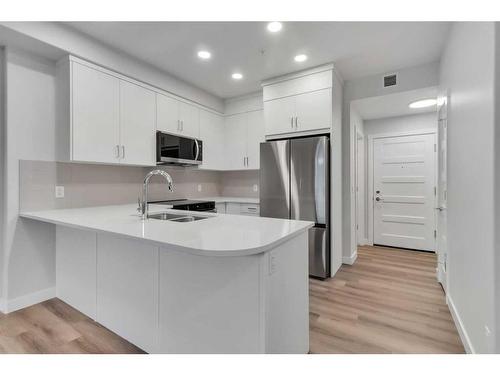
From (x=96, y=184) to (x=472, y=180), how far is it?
3.42 m

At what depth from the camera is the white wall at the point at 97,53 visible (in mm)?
2117

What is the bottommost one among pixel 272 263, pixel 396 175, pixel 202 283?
pixel 202 283

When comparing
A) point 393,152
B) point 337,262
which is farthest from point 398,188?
point 337,262

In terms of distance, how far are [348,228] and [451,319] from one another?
1.50m

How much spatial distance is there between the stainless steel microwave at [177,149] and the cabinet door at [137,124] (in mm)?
83

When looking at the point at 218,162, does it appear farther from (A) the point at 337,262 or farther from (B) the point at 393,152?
(B) the point at 393,152

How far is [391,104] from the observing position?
368 cm

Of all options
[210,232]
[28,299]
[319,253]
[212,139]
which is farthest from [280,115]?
[28,299]

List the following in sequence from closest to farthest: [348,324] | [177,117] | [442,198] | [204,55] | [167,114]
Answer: [348,324] < [442,198] < [204,55] < [167,114] < [177,117]

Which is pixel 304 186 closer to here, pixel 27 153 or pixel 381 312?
pixel 381 312

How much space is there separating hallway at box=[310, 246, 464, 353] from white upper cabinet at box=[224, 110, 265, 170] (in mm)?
2091

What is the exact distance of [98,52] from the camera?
99.3 inches

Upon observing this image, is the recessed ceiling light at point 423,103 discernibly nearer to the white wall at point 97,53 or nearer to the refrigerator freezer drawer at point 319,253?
the refrigerator freezer drawer at point 319,253

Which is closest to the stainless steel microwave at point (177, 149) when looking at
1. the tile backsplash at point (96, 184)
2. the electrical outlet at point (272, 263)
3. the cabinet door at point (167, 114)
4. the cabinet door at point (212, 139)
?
the cabinet door at point (167, 114)
